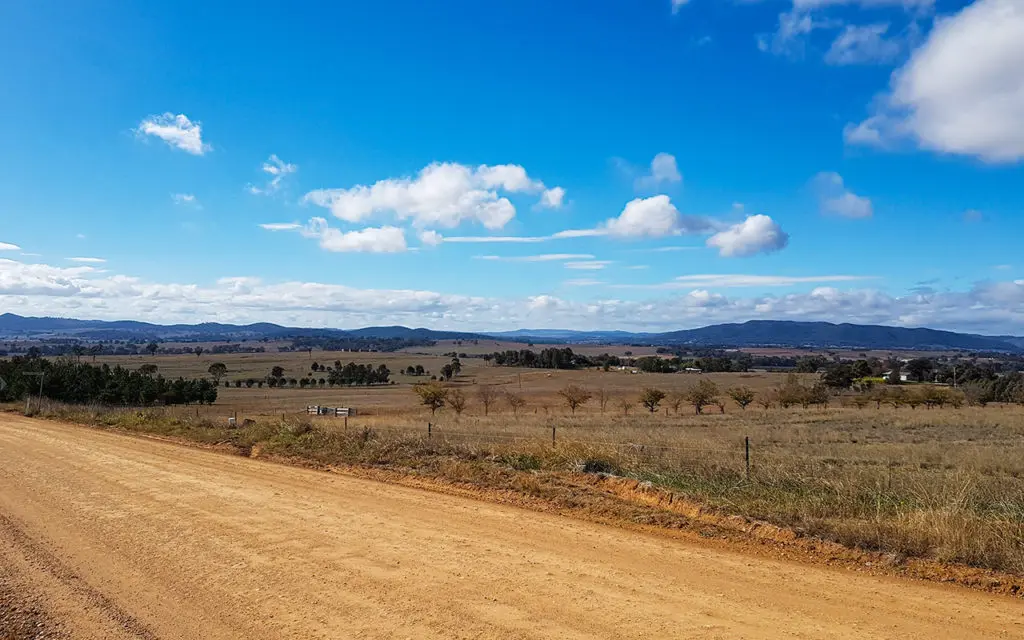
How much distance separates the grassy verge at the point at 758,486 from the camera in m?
8.59

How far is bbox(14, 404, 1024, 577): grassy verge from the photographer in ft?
28.2

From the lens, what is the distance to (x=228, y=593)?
23.9 feet

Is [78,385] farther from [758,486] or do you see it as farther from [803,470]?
[758,486]

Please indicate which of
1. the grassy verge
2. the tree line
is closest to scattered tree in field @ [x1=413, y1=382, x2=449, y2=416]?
the tree line

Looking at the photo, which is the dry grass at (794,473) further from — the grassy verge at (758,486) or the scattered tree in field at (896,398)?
the scattered tree in field at (896,398)

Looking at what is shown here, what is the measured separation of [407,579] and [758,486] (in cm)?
687

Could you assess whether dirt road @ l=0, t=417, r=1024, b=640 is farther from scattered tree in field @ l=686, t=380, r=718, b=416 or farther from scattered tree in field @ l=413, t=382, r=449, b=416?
scattered tree in field @ l=686, t=380, r=718, b=416

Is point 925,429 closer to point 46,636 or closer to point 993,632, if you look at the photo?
point 993,632

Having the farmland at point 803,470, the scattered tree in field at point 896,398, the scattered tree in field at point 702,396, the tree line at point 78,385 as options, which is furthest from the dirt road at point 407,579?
the scattered tree in field at point 896,398

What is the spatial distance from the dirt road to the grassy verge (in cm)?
112

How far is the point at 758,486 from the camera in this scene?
11875mm

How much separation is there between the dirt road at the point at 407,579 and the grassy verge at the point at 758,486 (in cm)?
112

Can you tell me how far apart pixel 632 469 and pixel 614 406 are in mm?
53970

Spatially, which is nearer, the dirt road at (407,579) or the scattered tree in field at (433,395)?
the dirt road at (407,579)
